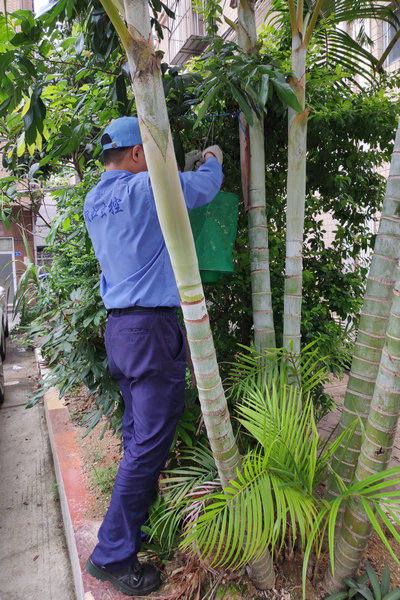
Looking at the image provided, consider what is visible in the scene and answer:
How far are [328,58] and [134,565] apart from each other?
10.5 ft

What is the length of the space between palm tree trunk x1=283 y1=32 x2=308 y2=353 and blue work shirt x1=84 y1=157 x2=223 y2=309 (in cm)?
41

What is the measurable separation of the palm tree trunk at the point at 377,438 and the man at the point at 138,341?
33.2 inches

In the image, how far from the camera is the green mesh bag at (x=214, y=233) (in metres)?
2.27

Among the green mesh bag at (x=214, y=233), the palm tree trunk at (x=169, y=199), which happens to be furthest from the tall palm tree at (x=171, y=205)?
the green mesh bag at (x=214, y=233)

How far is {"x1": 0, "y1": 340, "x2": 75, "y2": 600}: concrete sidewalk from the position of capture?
2619mm

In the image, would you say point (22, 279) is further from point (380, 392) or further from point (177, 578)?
point (380, 392)

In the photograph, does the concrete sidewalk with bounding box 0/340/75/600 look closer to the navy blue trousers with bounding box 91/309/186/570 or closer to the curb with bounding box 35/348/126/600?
the curb with bounding box 35/348/126/600

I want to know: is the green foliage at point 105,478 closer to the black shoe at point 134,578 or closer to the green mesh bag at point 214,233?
the black shoe at point 134,578

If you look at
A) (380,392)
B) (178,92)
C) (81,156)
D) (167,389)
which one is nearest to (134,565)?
(167,389)

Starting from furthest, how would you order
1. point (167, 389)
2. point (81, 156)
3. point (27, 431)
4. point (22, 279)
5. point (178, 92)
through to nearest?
1. point (27, 431)
2. point (81, 156)
3. point (22, 279)
4. point (178, 92)
5. point (167, 389)

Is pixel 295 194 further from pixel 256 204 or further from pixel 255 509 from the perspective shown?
pixel 255 509

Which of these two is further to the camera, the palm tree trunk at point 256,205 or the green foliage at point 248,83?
the palm tree trunk at point 256,205

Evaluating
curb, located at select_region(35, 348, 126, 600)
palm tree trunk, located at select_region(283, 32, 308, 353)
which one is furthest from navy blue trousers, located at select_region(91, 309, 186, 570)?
palm tree trunk, located at select_region(283, 32, 308, 353)

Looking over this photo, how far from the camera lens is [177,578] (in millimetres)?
2092
